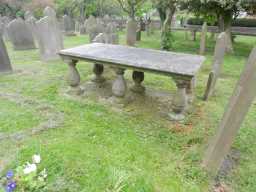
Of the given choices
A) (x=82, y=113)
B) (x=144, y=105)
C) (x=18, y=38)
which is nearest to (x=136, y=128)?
(x=144, y=105)

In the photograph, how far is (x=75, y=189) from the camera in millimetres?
1983

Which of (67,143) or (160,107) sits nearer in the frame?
(67,143)

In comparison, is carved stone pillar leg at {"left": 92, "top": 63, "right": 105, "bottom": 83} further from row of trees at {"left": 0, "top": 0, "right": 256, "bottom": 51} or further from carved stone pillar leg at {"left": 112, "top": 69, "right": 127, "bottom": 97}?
row of trees at {"left": 0, "top": 0, "right": 256, "bottom": 51}

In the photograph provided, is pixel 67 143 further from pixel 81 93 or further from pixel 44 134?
pixel 81 93

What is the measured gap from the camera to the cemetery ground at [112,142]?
214cm

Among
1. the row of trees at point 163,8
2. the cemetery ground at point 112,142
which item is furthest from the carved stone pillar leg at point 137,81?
the row of trees at point 163,8

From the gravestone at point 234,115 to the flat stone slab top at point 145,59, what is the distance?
895 mm

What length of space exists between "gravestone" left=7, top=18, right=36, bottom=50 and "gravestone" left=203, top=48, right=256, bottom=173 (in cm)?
797

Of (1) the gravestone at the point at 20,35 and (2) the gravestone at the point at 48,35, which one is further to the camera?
(1) the gravestone at the point at 20,35

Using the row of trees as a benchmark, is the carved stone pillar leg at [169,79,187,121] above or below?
below

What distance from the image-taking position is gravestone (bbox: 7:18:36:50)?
7254 millimetres

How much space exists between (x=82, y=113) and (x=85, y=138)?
2.60 ft

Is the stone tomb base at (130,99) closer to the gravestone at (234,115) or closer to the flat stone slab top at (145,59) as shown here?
the flat stone slab top at (145,59)

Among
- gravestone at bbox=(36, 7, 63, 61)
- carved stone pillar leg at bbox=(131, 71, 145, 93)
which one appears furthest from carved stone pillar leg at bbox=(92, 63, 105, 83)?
gravestone at bbox=(36, 7, 63, 61)
